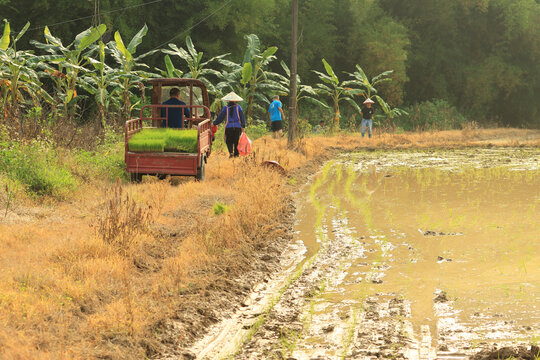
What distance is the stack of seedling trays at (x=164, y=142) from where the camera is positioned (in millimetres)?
12742

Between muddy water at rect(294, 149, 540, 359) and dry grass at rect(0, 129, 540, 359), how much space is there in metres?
1.18

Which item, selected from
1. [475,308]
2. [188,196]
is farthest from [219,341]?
[188,196]

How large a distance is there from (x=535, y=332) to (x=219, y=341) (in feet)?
9.52

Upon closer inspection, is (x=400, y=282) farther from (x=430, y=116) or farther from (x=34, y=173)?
(x=430, y=116)

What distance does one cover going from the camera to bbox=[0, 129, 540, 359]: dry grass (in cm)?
518

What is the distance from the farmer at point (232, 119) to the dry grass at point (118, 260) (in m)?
3.16

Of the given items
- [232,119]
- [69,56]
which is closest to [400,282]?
[232,119]

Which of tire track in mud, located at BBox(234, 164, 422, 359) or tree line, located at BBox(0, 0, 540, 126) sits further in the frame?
tree line, located at BBox(0, 0, 540, 126)

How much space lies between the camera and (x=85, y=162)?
1334 centimetres

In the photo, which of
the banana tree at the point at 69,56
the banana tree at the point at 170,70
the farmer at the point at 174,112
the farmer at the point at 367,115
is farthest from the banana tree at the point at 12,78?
the farmer at the point at 367,115

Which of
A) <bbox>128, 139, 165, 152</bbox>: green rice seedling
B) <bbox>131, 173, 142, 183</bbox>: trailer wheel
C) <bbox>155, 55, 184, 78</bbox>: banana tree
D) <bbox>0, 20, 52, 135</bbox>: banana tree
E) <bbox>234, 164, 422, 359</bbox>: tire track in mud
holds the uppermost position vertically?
<bbox>155, 55, 184, 78</bbox>: banana tree

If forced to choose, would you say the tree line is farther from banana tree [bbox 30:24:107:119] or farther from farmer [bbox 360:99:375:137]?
banana tree [bbox 30:24:107:119]

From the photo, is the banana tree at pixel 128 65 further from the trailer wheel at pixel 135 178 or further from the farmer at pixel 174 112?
the trailer wheel at pixel 135 178

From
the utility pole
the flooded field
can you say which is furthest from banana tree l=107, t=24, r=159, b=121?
the flooded field
